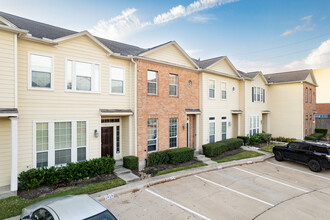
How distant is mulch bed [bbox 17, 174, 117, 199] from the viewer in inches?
287

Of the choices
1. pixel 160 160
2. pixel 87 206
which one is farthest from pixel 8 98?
pixel 160 160

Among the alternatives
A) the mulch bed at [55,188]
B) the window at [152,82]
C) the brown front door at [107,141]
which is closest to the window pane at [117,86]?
the window at [152,82]

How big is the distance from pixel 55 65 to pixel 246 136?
16962 millimetres

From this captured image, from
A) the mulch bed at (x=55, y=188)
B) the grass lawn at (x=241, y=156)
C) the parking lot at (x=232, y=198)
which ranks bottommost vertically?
the parking lot at (x=232, y=198)

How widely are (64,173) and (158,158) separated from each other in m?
5.29

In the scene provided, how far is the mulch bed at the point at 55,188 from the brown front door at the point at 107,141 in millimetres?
1986

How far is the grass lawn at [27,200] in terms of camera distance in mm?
6044

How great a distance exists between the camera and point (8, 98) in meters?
7.32

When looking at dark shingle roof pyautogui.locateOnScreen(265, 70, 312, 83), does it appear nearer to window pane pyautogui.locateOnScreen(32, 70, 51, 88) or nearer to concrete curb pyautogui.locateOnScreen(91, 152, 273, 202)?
concrete curb pyautogui.locateOnScreen(91, 152, 273, 202)

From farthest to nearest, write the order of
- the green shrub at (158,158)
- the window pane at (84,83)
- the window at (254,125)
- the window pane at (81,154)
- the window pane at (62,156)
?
the window at (254,125) < the green shrub at (158,158) < the window pane at (84,83) < the window pane at (81,154) < the window pane at (62,156)

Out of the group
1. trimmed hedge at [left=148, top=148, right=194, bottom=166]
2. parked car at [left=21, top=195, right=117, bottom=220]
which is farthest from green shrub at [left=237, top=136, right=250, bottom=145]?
parked car at [left=21, top=195, right=117, bottom=220]

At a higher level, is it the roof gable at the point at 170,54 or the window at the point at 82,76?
the roof gable at the point at 170,54

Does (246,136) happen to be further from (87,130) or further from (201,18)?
(87,130)

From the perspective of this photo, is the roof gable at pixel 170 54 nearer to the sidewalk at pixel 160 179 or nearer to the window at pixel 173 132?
the window at pixel 173 132
